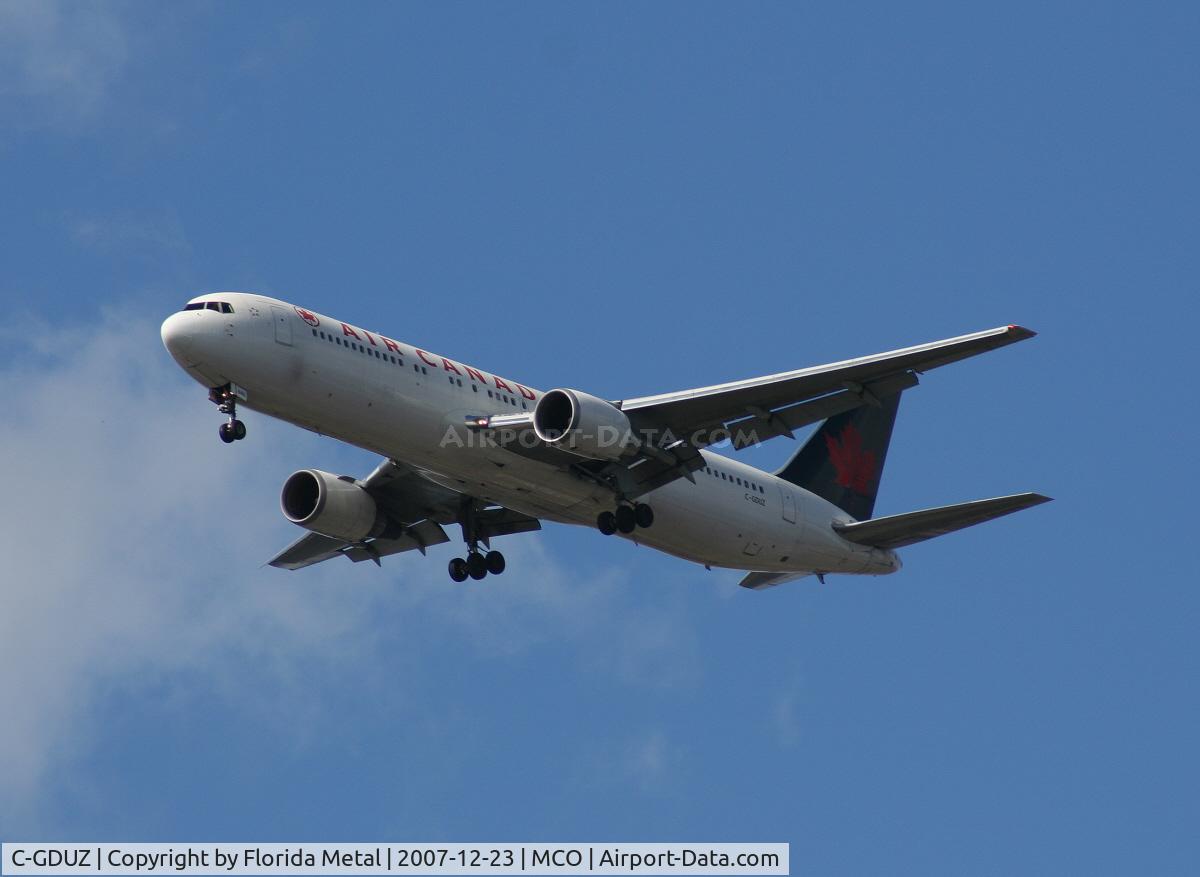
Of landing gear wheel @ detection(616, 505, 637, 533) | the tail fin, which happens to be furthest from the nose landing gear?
the tail fin

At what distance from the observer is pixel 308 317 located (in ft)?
124

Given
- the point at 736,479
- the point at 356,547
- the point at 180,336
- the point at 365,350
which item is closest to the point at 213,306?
the point at 180,336

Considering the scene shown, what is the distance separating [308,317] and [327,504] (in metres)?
7.56

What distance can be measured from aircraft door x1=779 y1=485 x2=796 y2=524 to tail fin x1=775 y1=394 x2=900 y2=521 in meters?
2.83

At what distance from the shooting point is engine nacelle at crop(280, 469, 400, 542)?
44.0 m

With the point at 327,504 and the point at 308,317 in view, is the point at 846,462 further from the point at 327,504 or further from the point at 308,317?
the point at 308,317

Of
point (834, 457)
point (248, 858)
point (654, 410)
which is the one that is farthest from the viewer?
point (834, 457)

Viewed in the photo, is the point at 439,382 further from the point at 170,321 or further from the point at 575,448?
the point at 170,321

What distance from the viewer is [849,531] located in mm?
46125

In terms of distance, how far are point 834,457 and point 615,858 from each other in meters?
18.9

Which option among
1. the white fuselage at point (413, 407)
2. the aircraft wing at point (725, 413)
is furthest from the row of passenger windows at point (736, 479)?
the aircraft wing at point (725, 413)

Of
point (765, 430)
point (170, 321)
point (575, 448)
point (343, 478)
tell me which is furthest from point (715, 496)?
point (170, 321)

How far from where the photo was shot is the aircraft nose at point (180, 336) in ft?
120

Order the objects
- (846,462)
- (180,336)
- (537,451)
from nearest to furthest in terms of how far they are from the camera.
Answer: (180,336)
(537,451)
(846,462)
